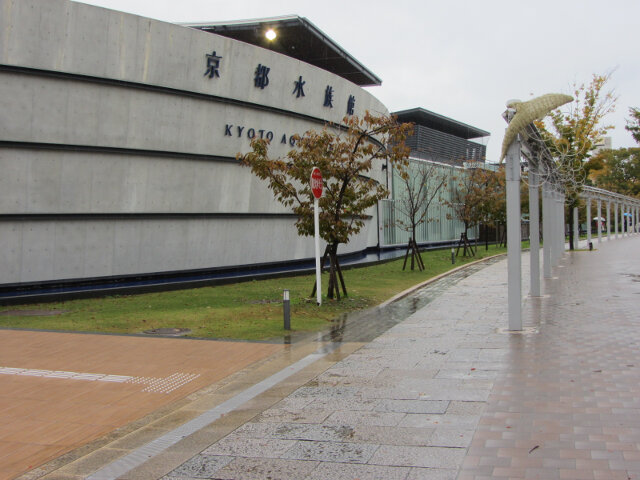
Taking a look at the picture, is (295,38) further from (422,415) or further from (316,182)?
(422,415)

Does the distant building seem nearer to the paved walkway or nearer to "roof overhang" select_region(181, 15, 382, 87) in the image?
"roof overhang" select_region(181, 15, 382, 87)

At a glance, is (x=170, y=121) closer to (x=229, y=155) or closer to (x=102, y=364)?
(x=229, y=155)

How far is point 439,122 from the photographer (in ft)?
158

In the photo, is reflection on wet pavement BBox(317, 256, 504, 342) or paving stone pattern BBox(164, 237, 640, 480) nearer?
paving stone pattern BBox(164, 237, 640, 480)

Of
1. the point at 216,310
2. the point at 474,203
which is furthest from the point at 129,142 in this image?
the point at 474,203

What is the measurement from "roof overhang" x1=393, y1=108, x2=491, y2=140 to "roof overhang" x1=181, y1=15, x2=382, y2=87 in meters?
9.66

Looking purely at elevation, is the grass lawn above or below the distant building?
below

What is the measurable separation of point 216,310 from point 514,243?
6.80 meters

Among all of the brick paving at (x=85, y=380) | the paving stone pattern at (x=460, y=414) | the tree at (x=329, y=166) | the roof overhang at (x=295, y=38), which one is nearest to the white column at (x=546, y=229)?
the tree at (x=329, y=166)

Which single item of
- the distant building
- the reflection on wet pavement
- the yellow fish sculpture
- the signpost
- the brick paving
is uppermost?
the distant building

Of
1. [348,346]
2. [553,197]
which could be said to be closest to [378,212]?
[553,197]

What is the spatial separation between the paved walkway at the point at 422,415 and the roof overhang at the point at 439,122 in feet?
101

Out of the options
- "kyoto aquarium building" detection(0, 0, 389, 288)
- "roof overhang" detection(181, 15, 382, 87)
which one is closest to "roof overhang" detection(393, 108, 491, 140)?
"roof overhang" detection(181, 15, 382, 87)

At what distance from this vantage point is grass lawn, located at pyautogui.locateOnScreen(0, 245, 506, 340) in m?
12.1
